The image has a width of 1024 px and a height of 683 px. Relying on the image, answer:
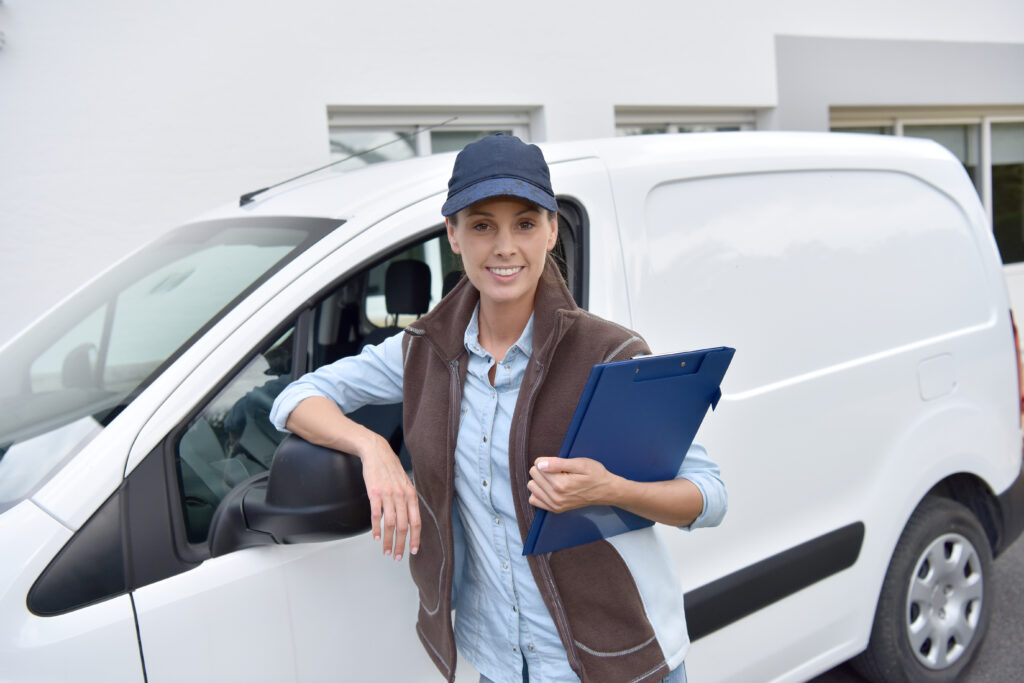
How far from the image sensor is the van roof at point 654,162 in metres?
1.87

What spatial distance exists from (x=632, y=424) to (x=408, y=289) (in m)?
1.04

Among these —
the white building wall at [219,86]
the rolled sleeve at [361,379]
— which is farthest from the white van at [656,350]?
the white building wall at [219,86]

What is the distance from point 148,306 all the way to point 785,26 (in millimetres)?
6283

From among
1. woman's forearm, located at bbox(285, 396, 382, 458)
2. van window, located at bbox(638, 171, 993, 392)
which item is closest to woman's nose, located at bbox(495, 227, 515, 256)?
woman's forearm, located at bbox(285, 396, 382, 458)

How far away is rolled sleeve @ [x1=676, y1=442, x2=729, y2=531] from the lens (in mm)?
1349

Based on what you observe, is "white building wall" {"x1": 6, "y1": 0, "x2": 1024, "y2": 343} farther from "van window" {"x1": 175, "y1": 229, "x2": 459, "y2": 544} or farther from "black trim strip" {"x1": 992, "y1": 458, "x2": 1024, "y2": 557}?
"black trim strip" {"x1": 992, "y1": 458, "x2": 1024, "y2": 557}

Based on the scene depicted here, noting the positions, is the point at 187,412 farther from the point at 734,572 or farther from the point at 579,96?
the point at 579,96

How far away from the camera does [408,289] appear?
215cm

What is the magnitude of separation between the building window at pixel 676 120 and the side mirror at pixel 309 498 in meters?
5.24

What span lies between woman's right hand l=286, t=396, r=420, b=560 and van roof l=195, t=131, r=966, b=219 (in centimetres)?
49

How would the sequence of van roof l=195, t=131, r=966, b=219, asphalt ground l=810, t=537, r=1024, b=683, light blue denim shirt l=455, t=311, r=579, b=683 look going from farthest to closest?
asphalt ground l=810, t=537, r=1024, b=683 < van roof l=195, t=131, r=966, b=219 < light blue denim shirt l=455, t=311, r=579, b=683

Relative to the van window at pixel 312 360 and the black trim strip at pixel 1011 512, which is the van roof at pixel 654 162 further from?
the black trim strip at pixel 1011 512

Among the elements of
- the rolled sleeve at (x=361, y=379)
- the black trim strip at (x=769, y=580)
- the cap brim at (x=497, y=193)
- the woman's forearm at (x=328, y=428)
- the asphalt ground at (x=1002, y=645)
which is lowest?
the asphalt ground at (x=1002, y=645)

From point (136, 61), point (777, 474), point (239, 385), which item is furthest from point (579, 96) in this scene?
point (239, 385)
